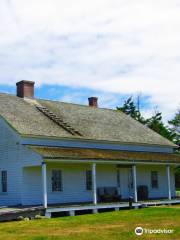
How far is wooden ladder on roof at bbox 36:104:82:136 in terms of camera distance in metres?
31.5

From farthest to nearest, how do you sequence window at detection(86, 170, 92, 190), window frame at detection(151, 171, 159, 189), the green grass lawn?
window frame at detection(151, 171, 159, 189), window at detection(86, 170, 92, 190), the green grass lawn

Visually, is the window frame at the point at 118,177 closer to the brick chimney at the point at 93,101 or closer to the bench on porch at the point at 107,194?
the bench on porch at the point at 107,194

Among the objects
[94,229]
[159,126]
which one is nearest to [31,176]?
[94,229]

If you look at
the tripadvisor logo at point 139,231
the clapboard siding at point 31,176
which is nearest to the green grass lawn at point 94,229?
the tripadvisor logo at point 139,231

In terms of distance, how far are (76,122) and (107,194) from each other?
595 cm

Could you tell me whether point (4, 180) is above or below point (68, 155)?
below

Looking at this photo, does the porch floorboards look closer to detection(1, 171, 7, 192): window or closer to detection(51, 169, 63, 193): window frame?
detection(51, 169, 63, 193): window frame

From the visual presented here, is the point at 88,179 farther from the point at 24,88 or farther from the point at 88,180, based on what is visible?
the point at 24,88

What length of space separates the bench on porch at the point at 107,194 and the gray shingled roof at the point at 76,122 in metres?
3.39

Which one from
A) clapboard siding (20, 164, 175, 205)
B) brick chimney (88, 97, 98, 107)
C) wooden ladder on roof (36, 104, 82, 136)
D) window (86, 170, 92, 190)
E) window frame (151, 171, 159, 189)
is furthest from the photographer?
brick chimney (88, 97, 98, 107)

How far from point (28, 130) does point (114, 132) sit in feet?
28.6

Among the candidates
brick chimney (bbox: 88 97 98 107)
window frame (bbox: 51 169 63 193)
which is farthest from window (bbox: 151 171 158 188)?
brick chimney (bbox: 88 97 98 107)

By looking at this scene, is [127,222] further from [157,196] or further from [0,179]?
[157,196]

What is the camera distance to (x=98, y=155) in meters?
29.0
